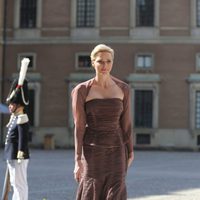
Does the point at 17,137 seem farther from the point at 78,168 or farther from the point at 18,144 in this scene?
the point at 78,168

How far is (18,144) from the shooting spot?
792 centimetres

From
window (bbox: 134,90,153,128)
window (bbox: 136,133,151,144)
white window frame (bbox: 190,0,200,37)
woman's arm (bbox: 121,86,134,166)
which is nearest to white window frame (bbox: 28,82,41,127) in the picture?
window (bbox: 134,90,153,128)

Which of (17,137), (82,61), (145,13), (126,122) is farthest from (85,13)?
(126,122)

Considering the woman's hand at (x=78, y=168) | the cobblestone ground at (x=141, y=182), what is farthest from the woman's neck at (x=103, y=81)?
the cobblestone ground at (x=141, y=182)

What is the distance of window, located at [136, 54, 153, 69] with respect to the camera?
30641 mm

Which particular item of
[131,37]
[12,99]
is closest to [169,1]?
[131,37]

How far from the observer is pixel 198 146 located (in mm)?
29844

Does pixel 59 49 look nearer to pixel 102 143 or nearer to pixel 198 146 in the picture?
pixel 198 146

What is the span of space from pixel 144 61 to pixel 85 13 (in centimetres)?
435

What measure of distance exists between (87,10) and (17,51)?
14.8 ft

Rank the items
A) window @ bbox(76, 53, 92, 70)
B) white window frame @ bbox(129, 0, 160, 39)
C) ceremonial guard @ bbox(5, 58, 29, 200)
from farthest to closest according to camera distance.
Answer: window @ bbox(76, 53, 92, 70) → white window frame @ bbox(129, 0, 160, 39) → ceremonial guard @ bbox(5, 58, 29, 200)

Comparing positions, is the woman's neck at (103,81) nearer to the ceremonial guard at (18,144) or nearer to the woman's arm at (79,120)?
the woman's arm at (79,120)

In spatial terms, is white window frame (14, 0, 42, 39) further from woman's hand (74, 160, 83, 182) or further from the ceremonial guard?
woman's hand (74, 160, 83, 182)

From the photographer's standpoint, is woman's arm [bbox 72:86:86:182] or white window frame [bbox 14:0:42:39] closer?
woman's arm [bbox 72:86:86:182]
